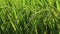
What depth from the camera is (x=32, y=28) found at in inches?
50.3

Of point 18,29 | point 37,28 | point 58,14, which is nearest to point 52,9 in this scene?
point 58,14

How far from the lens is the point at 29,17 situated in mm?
1297

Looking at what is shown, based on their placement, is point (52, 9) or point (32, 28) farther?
point (32, 28)

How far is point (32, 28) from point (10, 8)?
212mm

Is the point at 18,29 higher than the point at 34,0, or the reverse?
the point at 34,0

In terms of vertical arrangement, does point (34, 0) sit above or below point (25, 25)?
above

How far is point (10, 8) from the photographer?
1.33 m

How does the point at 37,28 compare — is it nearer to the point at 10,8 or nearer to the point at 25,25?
the point at 25,25

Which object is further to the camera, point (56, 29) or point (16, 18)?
point (16, 18)

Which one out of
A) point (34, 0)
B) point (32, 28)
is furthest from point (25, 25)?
point (34, 0)

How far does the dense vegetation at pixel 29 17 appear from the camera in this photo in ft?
3.90

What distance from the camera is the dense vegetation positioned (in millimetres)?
1188

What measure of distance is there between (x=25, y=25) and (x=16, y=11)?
119 mm

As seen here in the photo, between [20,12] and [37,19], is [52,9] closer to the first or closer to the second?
[37,19]
